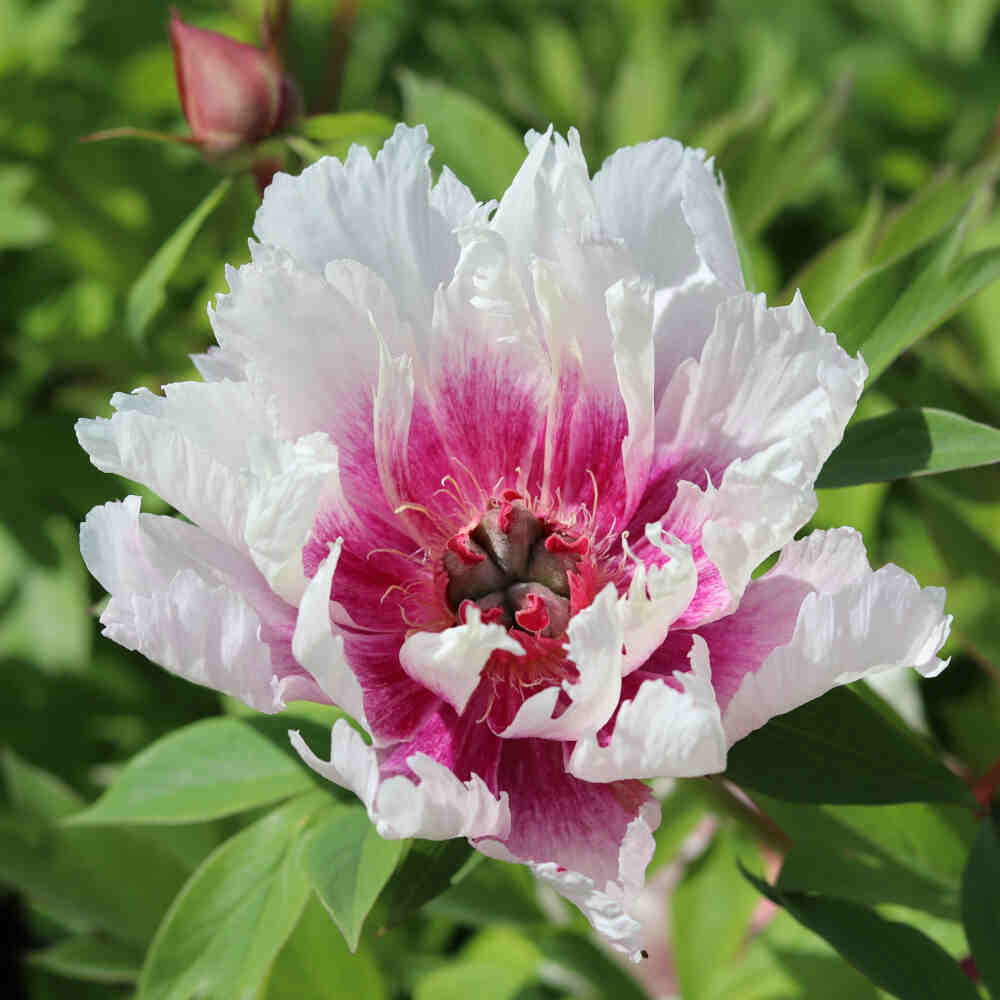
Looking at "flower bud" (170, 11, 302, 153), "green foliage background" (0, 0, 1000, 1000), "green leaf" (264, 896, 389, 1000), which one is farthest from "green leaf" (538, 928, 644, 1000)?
"flower bud" (170, 11, 302, 153)

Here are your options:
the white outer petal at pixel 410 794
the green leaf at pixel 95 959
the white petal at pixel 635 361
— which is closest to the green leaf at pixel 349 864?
the white outer petal at pixel 410 794

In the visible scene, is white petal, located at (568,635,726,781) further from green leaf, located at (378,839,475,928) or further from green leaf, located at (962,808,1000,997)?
green leaf, located at (962,808,1000,997)

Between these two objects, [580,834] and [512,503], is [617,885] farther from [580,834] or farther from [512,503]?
[512,503]

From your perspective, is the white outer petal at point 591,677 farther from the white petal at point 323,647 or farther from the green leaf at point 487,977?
the green leaf at point 487,977

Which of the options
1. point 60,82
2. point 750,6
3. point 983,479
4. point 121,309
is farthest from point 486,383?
point 750,6

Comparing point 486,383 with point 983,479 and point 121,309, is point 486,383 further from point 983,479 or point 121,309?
point 121,309

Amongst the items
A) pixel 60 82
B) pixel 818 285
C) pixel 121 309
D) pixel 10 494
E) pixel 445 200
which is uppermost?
pixel 445 200
